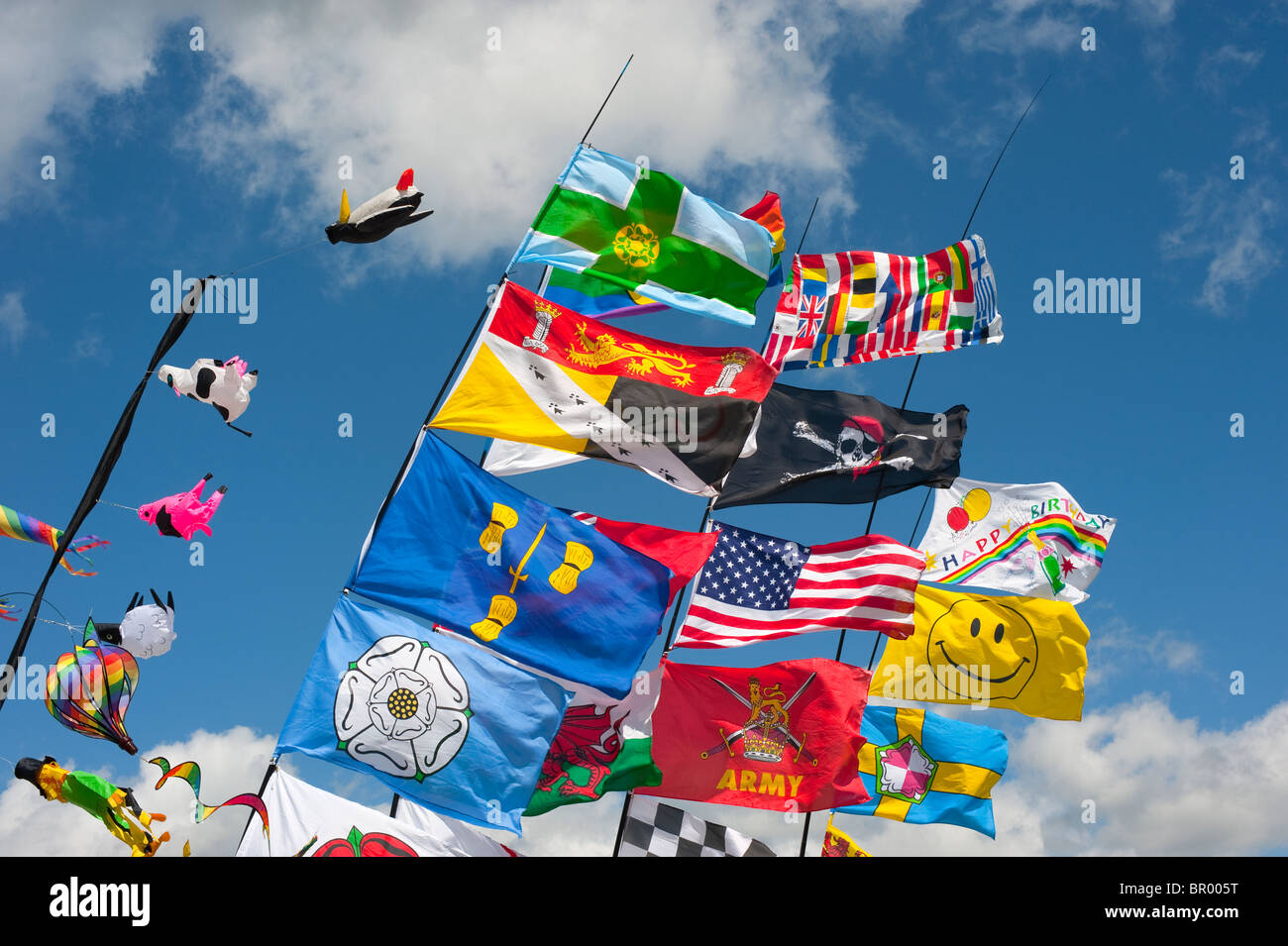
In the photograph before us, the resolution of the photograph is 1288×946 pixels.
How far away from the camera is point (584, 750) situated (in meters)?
18.0

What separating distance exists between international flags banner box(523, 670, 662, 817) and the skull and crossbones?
632 cm

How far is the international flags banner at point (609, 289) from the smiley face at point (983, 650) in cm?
827

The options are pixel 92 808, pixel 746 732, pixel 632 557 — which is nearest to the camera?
pixel 92 808

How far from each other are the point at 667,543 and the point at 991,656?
29.9 feet

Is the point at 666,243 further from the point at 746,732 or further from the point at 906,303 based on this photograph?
the point at 746,732

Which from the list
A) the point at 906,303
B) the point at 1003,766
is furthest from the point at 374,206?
the point at 1003,766

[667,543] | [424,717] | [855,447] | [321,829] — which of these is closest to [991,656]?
[855,447]

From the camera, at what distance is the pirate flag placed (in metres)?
21.9

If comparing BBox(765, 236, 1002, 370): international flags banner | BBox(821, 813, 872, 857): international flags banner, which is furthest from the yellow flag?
BBox(765, 236, 1002, 370): international flags banner

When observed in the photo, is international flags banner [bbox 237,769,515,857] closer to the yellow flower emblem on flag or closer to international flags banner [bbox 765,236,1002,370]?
the yellow flower emblem on flag

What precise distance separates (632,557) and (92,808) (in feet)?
27.0

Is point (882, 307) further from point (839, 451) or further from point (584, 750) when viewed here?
point (584, 750)

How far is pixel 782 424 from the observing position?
2239cm

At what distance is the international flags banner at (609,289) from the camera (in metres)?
19.9
